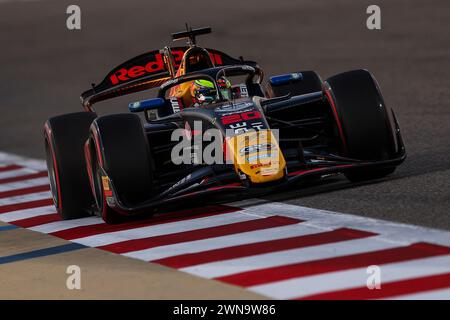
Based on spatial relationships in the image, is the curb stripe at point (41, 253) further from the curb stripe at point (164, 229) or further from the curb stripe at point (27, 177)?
the curb stripe at point (27, 177)

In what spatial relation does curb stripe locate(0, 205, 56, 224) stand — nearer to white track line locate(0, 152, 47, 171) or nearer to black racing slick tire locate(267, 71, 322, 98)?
black racing slick tire locate(267, 71, 322, 98)

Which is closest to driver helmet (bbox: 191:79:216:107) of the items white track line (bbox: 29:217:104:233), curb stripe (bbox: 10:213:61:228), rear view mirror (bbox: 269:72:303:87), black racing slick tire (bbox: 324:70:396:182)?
rear view mirror (bbox: 269:72:303:87)

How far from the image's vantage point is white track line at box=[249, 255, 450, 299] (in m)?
6.74

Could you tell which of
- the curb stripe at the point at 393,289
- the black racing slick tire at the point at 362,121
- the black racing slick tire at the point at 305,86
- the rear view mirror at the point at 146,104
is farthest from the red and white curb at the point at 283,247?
the black racing slick tire at the point at 305,86

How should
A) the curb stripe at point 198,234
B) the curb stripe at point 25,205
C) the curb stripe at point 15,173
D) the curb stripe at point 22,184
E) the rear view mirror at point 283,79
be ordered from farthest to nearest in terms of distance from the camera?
the curb stripe at point 15,173
the curb stripe at point 22,184
the curb stripe at point 25,205
the rear view mirror at point 283,79
the curb stripe at point 198,234

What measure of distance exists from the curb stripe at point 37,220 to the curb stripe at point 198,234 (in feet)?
5.40

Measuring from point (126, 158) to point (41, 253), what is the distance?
3.30ft

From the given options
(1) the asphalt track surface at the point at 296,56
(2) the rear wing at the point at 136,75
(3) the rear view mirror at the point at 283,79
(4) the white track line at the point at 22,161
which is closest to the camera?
(1) the asphalt track surface at the point at 296,56

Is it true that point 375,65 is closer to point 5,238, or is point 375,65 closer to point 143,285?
point 5,238

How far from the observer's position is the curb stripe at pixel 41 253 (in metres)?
8.63

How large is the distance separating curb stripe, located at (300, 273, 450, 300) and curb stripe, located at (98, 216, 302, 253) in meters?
2.07

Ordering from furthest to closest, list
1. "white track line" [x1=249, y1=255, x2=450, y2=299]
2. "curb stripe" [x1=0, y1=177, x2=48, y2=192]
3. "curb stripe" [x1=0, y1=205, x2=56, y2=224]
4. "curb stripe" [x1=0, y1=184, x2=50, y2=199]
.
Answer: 1. "curb stripe" [x1=0, y1=177, x2=48, y2=192]
2. "curb stripe" [x1=0, y1=184, x2=50, y2=199]
3. "curb stripe" [x1=0, y1=205, x2=56, y2=224]
4. "white track line" [x1=249, y1=255, x2=450, y2=299]

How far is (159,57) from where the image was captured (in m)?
11.5
